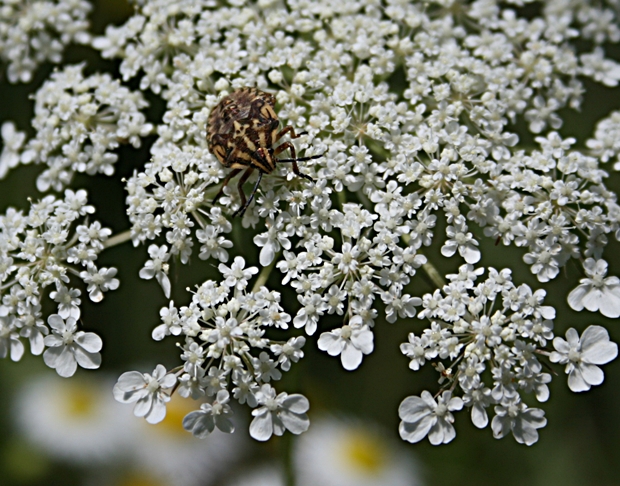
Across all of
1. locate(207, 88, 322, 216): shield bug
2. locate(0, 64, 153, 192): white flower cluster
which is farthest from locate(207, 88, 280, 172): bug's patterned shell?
locate(0, 64, 153, 192): white flower cluster

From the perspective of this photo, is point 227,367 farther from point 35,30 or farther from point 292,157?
point 35,30

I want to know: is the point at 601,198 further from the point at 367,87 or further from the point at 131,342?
the point at 131,342

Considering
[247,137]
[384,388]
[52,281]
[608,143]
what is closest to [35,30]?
[52,281]

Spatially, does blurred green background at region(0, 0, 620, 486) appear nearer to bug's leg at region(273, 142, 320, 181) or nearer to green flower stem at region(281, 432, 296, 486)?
green flower stem at region(281, 432, 296, 486)

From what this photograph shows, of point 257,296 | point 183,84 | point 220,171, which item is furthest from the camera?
point 183,84

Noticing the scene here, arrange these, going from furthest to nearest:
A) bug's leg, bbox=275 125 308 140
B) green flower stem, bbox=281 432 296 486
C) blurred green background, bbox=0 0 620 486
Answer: blurred green background, bbox=0 0 620 486, green flower stem, bbox=281 432 296 486, bug's leg, bbox=275 125 308 140

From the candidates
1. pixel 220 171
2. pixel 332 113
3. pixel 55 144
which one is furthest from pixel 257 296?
pixel 55 144

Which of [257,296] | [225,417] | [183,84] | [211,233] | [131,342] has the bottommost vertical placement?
[131,342]
